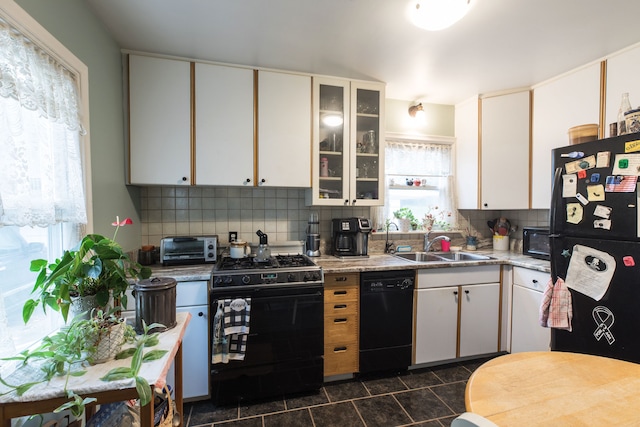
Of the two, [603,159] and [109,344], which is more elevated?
[603,159]

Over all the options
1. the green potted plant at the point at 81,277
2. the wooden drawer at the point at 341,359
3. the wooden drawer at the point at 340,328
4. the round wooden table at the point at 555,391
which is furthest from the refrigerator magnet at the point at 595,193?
the green potted plant at the point at 81,277

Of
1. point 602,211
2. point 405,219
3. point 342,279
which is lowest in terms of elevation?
point 342,279

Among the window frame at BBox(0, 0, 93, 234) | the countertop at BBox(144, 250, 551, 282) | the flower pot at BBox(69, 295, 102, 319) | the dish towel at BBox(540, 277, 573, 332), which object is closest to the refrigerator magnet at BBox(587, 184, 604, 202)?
the dish towel at BBox(540, 277, 573, 332)

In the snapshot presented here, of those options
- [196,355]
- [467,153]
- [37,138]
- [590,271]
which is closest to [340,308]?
[196,355]

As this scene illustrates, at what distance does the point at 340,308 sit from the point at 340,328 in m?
0.15

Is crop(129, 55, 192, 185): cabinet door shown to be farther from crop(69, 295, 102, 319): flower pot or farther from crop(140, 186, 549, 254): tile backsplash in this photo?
crop(69, 295, 102, 319): flower pot

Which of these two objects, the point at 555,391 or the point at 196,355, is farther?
the point at 196,355

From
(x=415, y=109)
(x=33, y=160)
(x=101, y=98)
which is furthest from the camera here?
(x=415, y=109)

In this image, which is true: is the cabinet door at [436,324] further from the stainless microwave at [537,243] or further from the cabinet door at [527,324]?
the stainless microwave at [537,243]

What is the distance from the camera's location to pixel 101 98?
5.49ft

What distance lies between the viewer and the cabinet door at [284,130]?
2223mm

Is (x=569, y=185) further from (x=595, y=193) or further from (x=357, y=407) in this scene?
(x=357, y=407)

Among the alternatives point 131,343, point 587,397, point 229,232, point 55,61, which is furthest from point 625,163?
point 55,61

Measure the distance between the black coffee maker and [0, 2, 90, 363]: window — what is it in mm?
1790
